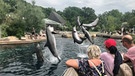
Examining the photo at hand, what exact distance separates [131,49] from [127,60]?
0.98 ft

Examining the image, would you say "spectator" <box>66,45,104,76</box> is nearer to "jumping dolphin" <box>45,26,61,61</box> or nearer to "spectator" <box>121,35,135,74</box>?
"spectator" <box>121,35,135,74</box>

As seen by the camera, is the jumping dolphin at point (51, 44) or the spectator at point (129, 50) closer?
the spectator at point (129, 50)

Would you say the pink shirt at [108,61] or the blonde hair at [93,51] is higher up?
the blonde hair at [93,51]

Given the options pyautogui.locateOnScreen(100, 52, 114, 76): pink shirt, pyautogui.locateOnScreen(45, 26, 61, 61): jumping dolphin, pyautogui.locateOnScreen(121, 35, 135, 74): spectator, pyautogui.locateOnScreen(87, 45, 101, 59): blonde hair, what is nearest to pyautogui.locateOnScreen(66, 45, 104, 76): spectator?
pyautogui.locateOnScreen(87, 45, 101, 59): blonde hair

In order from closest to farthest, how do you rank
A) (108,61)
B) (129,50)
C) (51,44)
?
1. (129,50)
2. (108,61)
3. (51,44)

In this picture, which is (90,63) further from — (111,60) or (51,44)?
(51,44)

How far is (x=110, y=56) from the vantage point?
5.93 m

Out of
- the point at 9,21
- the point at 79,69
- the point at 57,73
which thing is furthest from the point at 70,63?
the point at 9,21

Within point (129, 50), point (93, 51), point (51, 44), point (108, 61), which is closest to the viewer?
point (93, 51)

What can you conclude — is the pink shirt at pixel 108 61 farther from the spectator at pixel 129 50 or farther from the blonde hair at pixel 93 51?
the blonde hair at pixel 93 51

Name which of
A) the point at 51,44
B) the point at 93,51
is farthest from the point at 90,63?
the point at 51,44

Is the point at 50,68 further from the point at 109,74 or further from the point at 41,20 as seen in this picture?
the point at 41,20

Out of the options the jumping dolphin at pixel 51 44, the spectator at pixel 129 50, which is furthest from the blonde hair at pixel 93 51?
the jumping dolphin at pixel 51 44

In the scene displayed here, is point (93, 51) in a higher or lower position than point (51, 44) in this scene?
higher
